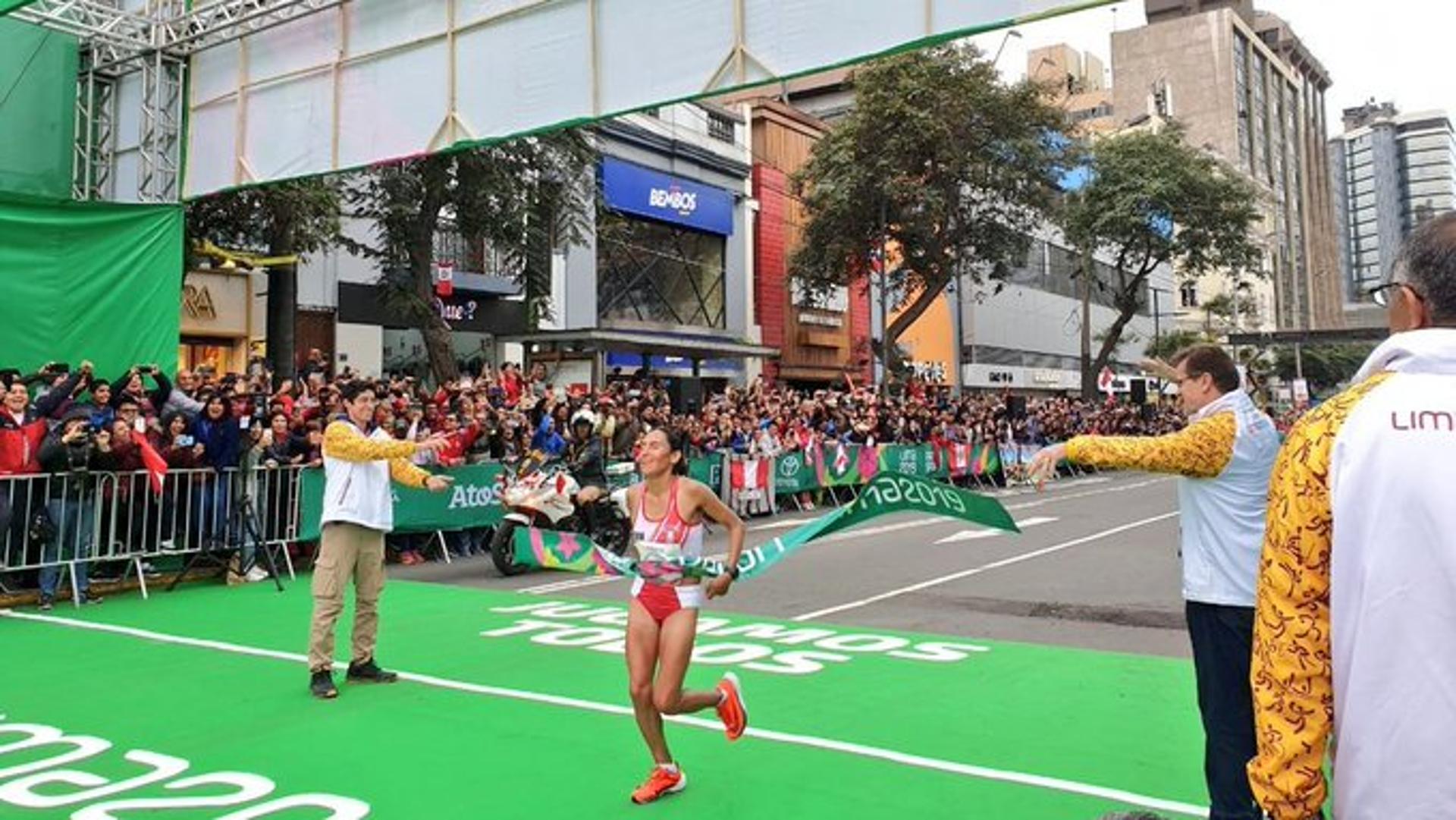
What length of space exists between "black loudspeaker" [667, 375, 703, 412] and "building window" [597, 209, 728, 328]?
2.11 metres

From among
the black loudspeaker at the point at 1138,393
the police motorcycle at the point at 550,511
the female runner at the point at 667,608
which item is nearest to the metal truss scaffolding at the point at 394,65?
the police motorcycle at the point at 550,511

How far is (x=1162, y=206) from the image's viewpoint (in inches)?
1569

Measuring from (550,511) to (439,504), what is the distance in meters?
2.65

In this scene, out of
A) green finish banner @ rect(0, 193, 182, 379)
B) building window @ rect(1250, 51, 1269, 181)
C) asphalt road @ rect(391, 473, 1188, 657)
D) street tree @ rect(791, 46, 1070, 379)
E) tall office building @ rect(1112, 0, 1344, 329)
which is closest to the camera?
asphalt road @ rect(391, 473, 1188, 657)

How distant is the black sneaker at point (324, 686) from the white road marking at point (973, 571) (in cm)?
414

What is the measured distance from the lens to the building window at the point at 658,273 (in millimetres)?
31594

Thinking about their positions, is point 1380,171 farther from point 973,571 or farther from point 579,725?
point 579,725

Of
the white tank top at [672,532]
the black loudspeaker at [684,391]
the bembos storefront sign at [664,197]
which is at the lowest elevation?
the white tank top at [672,532]

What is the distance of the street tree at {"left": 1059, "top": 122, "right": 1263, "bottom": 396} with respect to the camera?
39.5 m

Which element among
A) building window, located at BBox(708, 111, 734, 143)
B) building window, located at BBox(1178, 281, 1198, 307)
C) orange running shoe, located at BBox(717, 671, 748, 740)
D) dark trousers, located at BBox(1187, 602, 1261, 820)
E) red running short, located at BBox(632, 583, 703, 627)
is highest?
building window, located at BBox(1178, 281, 1198, 307)

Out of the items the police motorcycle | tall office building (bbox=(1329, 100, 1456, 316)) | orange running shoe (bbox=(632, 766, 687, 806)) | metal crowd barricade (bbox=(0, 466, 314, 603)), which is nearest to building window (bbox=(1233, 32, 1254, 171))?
tall office building (bbox=(1329, 100, 1456, 316))

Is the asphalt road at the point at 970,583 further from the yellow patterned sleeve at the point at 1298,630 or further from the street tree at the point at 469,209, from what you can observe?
the street tree at the point at 469,209

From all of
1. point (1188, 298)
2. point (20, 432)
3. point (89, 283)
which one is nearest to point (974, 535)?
point (20, 432)

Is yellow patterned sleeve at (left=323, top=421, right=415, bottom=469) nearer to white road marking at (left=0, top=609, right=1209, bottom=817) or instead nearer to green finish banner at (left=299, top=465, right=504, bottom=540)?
white road marking at (left=0, top=609, right=1209, bottom=817)
